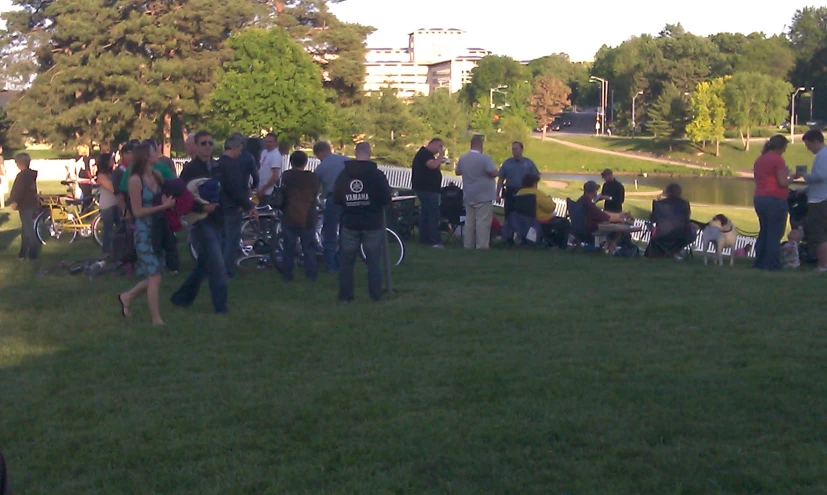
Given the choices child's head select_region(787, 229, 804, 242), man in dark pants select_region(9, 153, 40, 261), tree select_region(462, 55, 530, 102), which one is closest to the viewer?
man in dark pants select_region(9, 153, 40, 261)

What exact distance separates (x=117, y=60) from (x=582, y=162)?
47.0 metres

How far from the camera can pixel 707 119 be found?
271 ft

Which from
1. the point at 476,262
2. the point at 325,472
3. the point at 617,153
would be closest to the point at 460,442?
the point at 325,472

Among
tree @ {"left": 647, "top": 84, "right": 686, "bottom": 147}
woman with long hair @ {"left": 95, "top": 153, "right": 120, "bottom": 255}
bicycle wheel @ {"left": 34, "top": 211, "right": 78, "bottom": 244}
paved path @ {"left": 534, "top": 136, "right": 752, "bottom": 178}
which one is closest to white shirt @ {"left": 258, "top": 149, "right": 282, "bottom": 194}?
woman with long hair @ {"left": 95, "top": 153, "right": 120, "bottom": 255}

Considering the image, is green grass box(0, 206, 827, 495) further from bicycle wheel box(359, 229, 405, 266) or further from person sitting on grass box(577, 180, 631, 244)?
person sitting on grass box(577, 180, 631, 244)

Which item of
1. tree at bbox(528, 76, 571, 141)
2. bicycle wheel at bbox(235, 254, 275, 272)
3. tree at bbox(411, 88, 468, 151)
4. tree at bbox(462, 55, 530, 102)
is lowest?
bicycle wheel at bbox(235, 254, 275, 272)

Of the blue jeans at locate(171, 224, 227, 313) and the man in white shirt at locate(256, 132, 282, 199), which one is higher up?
the man in white shirt at locate(256, 132, 282, 199)

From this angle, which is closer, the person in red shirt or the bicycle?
the person in red shirt

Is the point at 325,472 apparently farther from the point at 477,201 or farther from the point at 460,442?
the point at 477,201

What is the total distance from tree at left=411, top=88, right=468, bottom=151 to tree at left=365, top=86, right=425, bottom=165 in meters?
7.89

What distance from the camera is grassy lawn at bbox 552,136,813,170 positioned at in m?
77.2

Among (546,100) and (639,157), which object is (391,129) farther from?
(546,100)

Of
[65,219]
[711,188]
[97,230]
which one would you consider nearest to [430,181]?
[97,230]

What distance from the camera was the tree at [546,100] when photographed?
109 metres
